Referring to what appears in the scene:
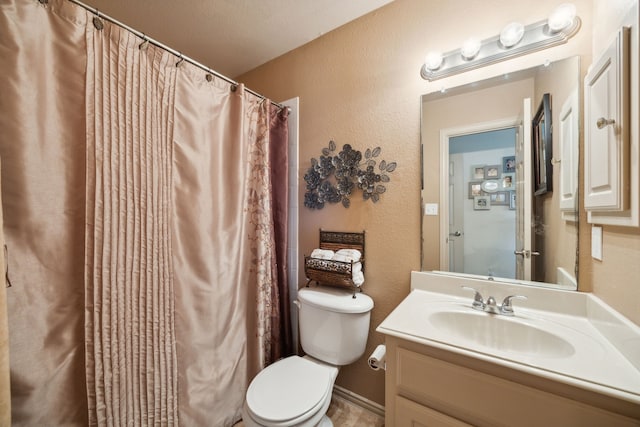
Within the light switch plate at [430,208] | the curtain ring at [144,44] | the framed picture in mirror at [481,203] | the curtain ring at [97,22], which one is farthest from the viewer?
the light switch plate at [430,208]

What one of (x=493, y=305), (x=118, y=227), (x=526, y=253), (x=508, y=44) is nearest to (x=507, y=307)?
(x=493, y=305)

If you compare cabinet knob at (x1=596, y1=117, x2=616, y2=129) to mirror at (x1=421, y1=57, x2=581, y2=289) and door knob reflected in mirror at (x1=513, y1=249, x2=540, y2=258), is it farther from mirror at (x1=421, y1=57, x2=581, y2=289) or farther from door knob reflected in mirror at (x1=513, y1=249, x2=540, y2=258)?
door knob reflected in mirror at (x1=513, y1=249, x2=540, y2=258)

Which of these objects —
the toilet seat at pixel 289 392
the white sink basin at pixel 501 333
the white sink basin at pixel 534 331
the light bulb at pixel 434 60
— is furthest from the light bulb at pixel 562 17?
the toilet seat at pixel 289 392

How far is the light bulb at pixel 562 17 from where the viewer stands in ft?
3.18

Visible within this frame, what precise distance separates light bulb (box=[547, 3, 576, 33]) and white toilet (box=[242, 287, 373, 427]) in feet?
4.81

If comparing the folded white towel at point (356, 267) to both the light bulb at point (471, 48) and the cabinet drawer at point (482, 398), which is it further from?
the light bulb at point (471, 48)

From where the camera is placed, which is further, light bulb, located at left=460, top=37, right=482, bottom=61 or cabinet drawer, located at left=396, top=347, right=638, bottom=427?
light bulb, located at left=460, top=37, right=482, bottom=61

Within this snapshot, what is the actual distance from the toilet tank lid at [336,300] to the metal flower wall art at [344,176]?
53 cm

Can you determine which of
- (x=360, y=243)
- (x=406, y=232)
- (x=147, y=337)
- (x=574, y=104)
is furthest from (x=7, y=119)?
(x=574, y=104)

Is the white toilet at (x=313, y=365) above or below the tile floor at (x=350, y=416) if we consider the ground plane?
above

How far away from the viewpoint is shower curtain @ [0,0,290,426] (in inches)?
32.8

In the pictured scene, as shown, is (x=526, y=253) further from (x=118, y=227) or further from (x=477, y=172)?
(x=118, y=227)

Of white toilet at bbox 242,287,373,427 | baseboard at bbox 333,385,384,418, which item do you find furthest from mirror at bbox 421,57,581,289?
baseboard at bbox 333,385,384,418

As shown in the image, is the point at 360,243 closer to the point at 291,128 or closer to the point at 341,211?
the point at 341,211
